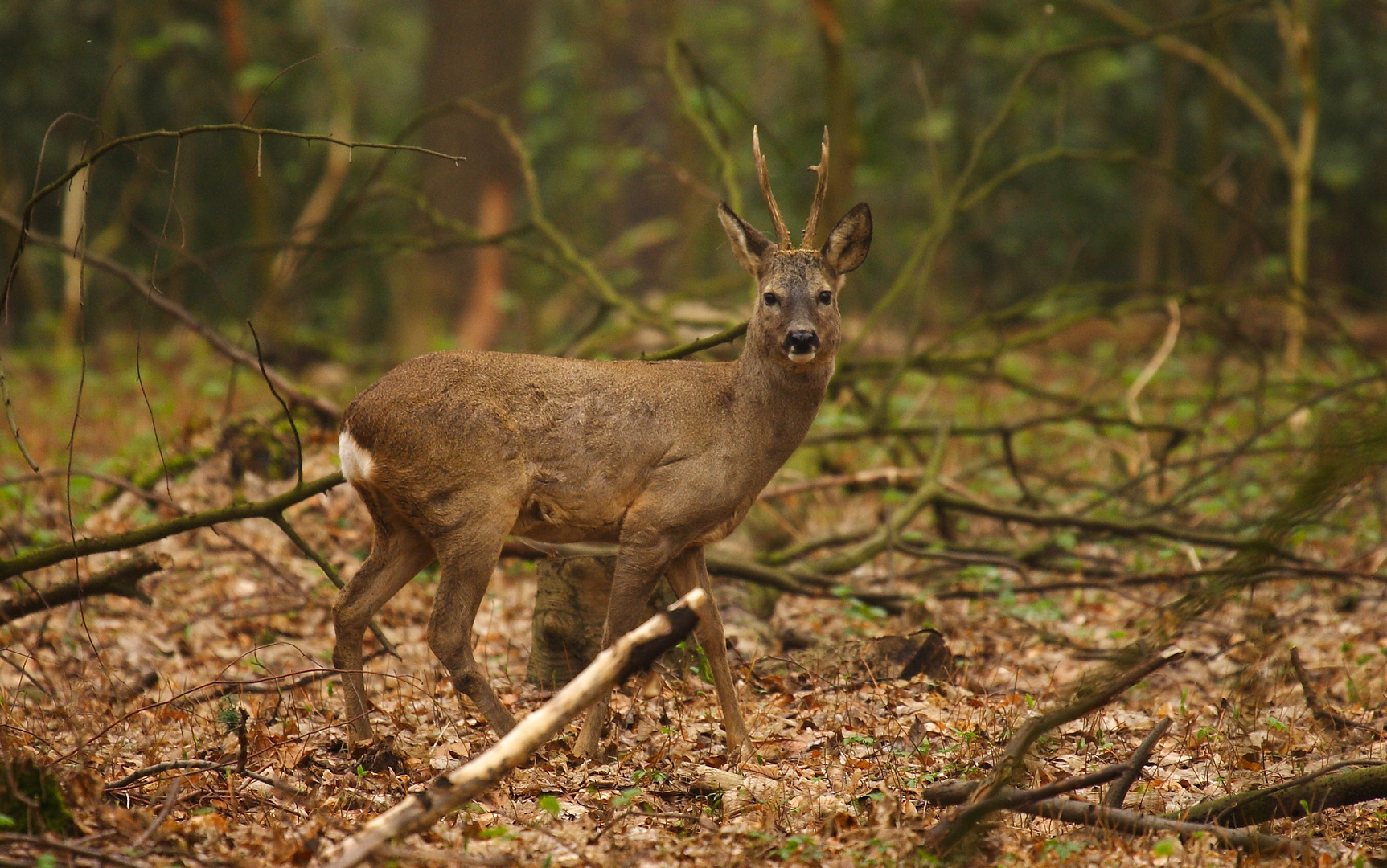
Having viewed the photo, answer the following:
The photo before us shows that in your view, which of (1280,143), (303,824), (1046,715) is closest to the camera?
(1046,715)

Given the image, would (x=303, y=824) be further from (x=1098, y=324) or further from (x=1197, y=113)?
(x=1197, y=113)

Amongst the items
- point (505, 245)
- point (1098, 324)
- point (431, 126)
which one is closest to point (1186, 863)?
point (505, 245)

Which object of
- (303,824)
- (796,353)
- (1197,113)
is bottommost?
(303,824)

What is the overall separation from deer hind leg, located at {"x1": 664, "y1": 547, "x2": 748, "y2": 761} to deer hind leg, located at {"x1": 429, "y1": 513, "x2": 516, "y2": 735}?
89 centimetres

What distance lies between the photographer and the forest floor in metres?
4.19

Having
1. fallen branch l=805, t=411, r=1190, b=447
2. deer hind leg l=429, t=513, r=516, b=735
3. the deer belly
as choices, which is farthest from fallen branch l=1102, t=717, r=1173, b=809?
fallen branch l=805, t=411, r=1190, b=447

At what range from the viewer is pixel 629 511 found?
5.28 metres

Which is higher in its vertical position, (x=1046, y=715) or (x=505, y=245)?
(x=505, y=245)

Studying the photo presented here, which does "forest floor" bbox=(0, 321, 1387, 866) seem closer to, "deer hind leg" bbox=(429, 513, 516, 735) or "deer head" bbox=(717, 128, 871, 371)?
"deer hind leg" bbox=(429, 513, 516, 735)

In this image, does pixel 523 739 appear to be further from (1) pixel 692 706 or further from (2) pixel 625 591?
(1) pixel 692 706

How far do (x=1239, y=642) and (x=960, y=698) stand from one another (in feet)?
5.84

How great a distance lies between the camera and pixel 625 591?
5.27 m

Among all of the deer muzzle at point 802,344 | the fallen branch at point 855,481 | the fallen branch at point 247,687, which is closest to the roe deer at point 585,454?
the deer muzzle at point 802,344

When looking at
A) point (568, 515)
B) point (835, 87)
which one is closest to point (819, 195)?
point (568, 515)
